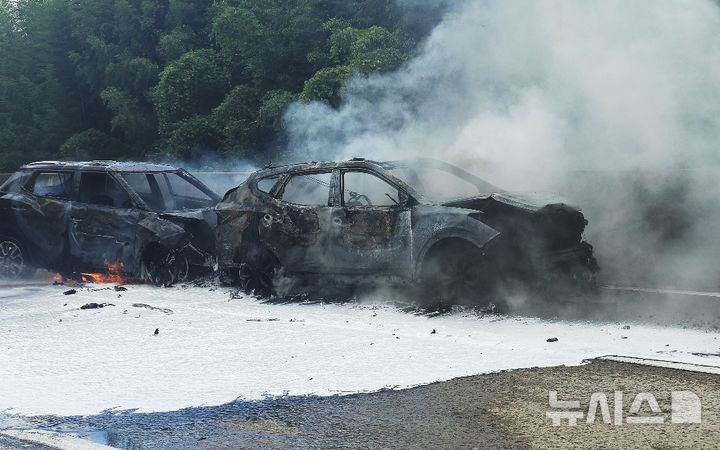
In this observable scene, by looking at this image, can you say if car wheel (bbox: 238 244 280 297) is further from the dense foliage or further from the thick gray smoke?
the dense foliage

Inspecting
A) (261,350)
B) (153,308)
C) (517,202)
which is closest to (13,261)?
(153,308)

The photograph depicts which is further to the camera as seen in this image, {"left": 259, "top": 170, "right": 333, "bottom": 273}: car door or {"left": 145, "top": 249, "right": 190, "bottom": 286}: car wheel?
{"left": 145, "top": 249, "right": 190, "bottom": 286}: car wheel

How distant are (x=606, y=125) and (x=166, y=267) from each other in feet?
20.3

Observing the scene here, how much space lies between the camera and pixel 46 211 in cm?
→ 1241

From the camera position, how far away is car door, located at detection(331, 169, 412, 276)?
372 inches

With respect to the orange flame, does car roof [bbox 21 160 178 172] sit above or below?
above

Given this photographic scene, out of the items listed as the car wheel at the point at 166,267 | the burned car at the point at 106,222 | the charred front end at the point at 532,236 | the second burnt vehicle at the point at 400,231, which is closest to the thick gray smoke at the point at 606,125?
the second burnt vehicle at the point at 400,231

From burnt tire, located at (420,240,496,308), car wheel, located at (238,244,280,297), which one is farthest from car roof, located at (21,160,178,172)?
burnt tire, located at (420,240,496,308)

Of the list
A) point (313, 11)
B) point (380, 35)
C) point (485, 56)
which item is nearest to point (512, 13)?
point (485, 56)

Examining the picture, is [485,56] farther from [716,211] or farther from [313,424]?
[313,424]

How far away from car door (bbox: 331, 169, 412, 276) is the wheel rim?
16.9 feet

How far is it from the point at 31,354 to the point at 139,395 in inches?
74.6

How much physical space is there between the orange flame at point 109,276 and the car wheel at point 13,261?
2.81ft

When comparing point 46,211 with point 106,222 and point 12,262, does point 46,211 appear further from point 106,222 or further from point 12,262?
point 106,222
